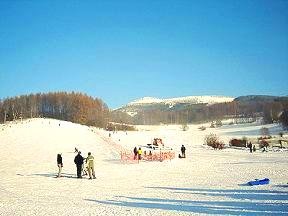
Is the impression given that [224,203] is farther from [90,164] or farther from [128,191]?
[90,164]

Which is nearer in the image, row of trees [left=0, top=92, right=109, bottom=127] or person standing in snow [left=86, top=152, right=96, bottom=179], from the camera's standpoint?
person standing in snow [left=86, top=152, right=96, bottom=179]

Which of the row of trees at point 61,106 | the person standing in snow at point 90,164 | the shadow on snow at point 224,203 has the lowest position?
the shadow on snow at point 224,203

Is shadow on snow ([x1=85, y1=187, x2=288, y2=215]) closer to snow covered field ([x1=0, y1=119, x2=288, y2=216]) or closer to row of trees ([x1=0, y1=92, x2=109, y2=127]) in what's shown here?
snow covered field ([x1=0, y1=119, x2=288, y2=216])

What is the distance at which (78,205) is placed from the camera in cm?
1709

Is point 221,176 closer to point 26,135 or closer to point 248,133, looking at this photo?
point 26,135

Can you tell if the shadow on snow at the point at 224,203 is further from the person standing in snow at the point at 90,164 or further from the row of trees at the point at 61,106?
the row of trees at the point at 61,106

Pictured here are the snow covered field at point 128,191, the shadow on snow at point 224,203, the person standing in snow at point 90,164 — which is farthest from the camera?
the person standing in snow at point 90,164

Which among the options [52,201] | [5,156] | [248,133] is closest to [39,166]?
[5,156]

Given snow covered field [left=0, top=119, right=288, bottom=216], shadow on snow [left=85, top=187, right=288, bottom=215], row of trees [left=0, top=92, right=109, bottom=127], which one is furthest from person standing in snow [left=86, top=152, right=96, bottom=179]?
row of trees [left=0, top=92, right=109, bottom=127]

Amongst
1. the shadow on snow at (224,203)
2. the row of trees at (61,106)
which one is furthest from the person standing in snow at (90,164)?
the row of trees at (61,106)

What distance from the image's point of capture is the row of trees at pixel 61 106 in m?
128

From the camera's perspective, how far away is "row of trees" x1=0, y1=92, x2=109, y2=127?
128 m

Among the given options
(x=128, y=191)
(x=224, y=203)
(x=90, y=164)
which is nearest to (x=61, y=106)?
(x=90, y=164)

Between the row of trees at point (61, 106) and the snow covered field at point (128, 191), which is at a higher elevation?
the row of trees at point (61, 106)
